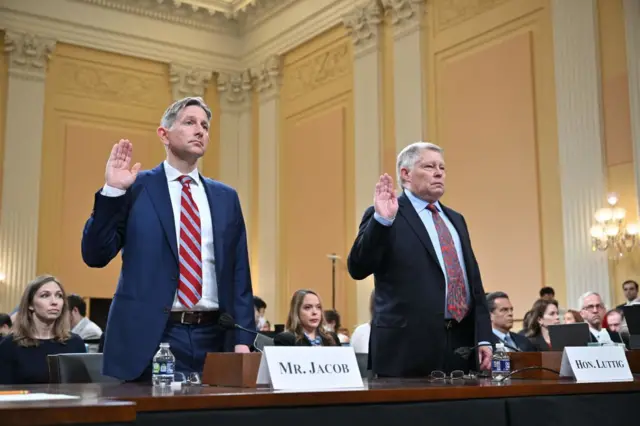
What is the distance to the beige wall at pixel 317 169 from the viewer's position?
1289 centimetres

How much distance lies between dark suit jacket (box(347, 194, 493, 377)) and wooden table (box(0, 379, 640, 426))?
885mm

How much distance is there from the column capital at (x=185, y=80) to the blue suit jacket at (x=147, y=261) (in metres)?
12.3

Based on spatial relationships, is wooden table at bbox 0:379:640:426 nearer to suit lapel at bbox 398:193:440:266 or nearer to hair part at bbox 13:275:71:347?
suit lapel at bbox 398:193:440:266

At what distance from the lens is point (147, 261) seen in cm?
272

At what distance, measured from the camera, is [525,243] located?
388 inches

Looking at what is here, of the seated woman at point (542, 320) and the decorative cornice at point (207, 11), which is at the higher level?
the decorative cornice at point (207, 11)

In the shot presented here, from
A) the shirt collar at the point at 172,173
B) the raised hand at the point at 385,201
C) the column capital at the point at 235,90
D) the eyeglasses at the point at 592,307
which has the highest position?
the column capital at the point at 235,90

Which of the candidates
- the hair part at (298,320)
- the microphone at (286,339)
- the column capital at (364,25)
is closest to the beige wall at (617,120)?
the column capital at (364,25)

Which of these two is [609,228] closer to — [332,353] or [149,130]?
[332,353]

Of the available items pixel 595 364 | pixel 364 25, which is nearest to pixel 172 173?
pixel 595 364

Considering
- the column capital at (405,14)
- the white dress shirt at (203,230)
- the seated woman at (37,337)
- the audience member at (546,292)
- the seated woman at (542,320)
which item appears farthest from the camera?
the column capital at (405,14)

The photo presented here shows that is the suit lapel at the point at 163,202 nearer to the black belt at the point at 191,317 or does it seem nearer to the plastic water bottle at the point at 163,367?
the black belt at the point at 191,317

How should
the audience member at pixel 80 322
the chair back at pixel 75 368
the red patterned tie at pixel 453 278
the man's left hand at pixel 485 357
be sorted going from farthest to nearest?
the audience member at pixel 80 322 < the chair back at pixel 75 368 < the red patterned tie at pixel 453 278 < the man's left hand at pixel 485 357

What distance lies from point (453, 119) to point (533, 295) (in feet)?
9.16
